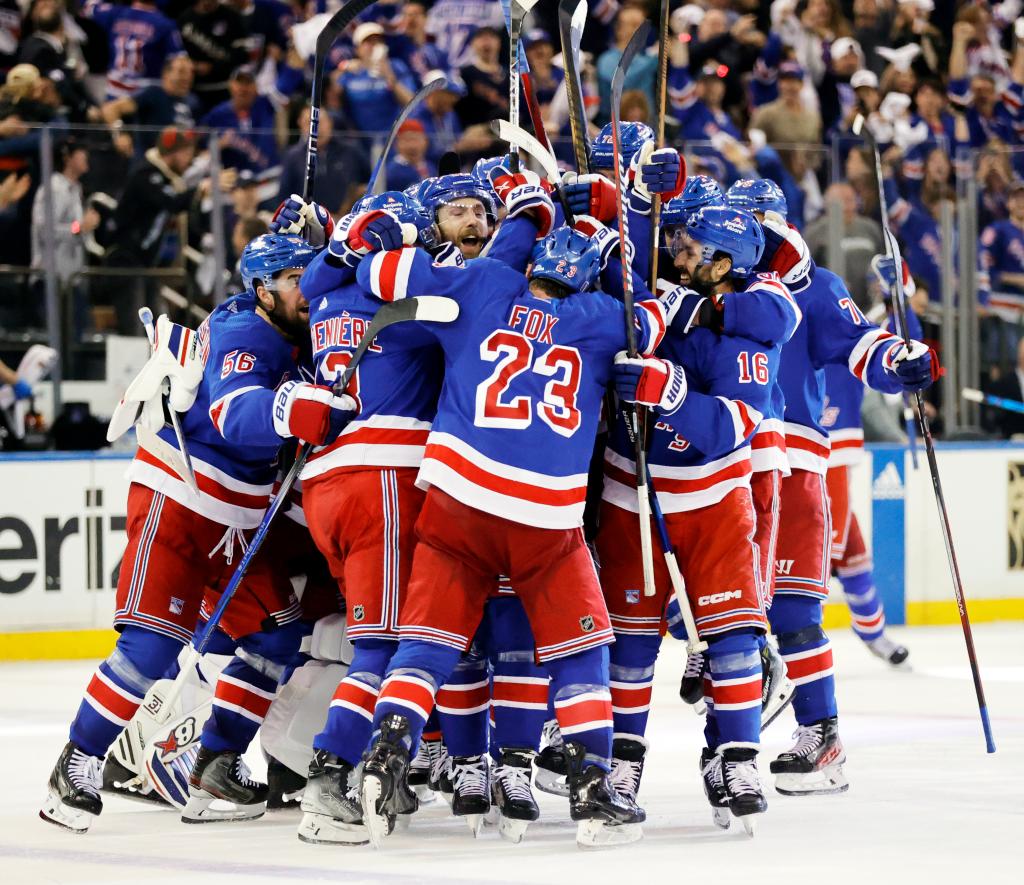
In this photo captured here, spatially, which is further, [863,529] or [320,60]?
[863,529]

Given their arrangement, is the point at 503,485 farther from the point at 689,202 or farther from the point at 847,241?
the point at 847,241

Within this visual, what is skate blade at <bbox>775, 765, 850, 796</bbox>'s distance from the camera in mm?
4695

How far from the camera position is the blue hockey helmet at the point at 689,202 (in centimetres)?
445

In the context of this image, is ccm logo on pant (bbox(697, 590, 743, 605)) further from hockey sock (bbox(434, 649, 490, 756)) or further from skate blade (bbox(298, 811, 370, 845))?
skate blade (bbox(298, 811, 370, 845))

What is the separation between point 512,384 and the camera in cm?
397

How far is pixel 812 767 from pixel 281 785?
1.29m

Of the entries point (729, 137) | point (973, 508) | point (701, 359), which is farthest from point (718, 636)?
point (729, 137)

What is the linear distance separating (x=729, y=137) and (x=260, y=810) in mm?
5285

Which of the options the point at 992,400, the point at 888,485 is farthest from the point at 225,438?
the point at 992,400

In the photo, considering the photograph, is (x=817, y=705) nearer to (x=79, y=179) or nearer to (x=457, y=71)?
(x=79, y=179)

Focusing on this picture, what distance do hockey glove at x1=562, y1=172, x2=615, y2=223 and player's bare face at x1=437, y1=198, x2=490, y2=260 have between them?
0.20 m

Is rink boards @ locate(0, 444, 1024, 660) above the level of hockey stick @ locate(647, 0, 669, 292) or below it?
below

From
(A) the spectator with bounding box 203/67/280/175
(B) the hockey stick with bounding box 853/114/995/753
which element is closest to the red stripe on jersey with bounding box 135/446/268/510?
(B) the hockey stick with bounding box 853/114/995/753

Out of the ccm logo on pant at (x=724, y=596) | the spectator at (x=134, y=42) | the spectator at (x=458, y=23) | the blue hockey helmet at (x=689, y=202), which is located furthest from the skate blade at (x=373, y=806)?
the spectator at (x=458, y=23)
